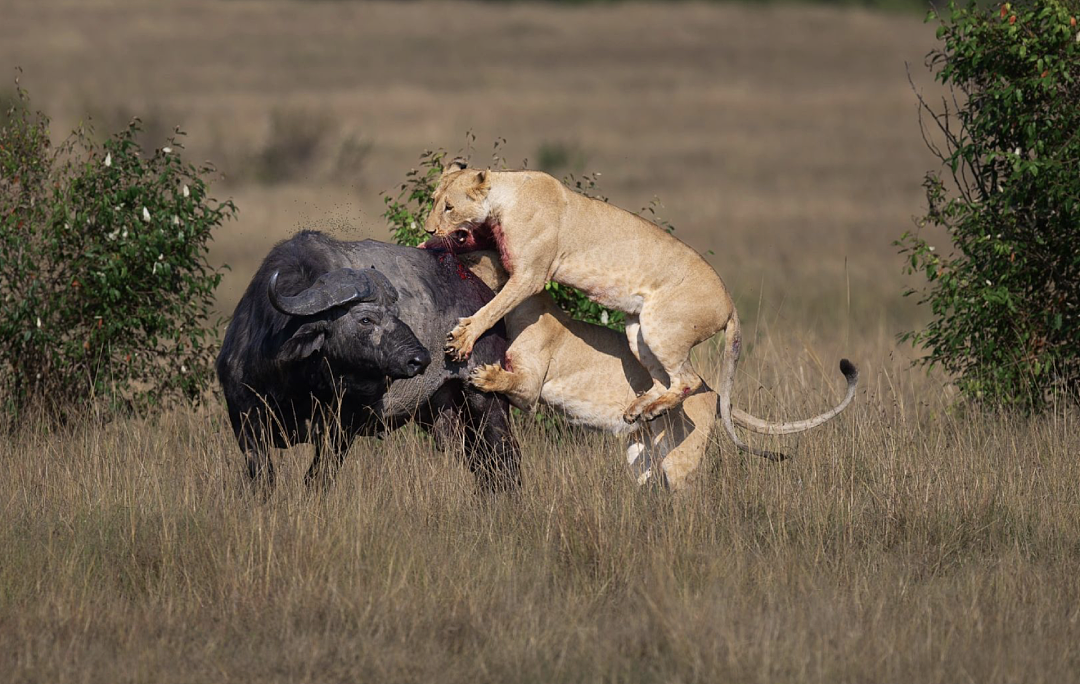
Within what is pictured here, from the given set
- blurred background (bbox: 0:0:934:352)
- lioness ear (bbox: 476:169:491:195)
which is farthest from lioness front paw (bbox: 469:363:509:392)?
blurred background (bbox: 0:0:934:352)

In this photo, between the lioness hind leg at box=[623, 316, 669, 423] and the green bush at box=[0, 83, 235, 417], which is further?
the green bush at box=[0, 83, 235, 417]

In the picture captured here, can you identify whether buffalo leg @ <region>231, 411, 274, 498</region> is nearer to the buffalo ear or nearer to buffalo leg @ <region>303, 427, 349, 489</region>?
buffalo leg @ <region>303, 427, 349, 489</region>

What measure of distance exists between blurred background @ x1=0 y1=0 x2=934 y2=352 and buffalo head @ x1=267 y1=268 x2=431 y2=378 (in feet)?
31.6

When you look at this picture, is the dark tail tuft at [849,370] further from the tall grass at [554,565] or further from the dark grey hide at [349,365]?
the dark grey hide at [349,365]

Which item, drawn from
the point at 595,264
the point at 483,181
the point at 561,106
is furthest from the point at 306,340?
the point at 561,106

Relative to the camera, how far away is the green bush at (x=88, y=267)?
30.7 feet

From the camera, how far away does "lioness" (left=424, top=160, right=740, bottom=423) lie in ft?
25.1

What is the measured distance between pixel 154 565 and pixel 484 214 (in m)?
2.64

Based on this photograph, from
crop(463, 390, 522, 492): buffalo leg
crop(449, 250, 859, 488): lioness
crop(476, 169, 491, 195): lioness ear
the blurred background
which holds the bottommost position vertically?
the blurred background

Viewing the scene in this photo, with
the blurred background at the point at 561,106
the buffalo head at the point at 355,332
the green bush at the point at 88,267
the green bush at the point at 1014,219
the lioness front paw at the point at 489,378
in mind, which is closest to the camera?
the buffalo head at the point at 355,332

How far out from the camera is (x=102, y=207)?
9.32 m

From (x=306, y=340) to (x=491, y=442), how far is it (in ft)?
4.86

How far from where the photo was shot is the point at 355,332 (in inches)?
288

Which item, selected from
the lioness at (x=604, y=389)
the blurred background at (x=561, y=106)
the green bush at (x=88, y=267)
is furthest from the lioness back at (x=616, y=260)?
the blurred background at (x=561, y=106)
